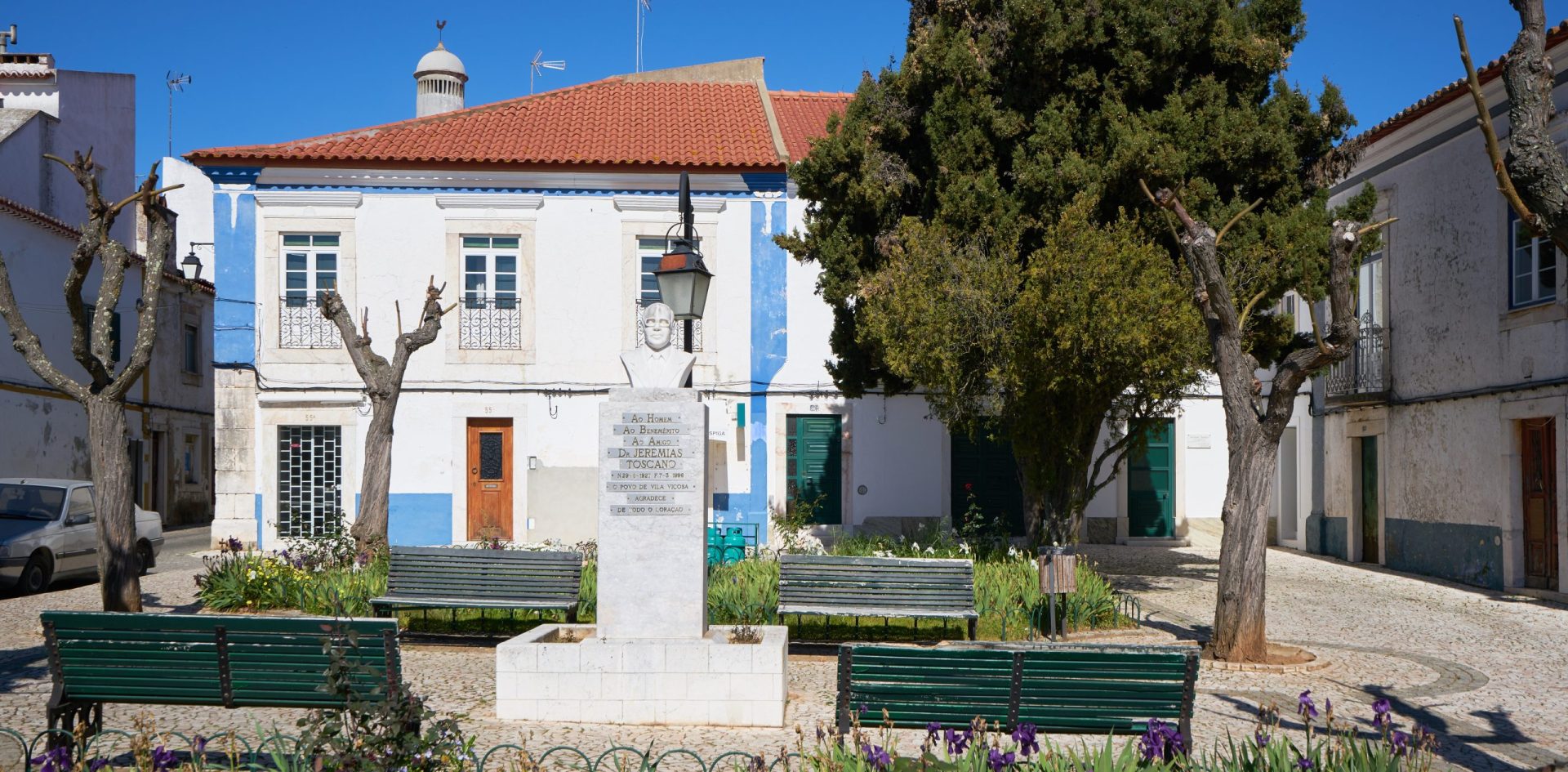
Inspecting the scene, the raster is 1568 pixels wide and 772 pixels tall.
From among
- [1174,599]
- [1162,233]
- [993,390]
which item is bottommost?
[1174,599]

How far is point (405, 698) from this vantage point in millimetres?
4660

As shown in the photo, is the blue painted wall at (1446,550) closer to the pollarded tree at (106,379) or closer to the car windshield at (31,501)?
the pollarded tree at (106,379)

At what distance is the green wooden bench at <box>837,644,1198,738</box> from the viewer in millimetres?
5863

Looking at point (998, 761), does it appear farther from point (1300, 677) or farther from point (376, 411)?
point (376, 411)

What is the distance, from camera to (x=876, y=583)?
10.2 m

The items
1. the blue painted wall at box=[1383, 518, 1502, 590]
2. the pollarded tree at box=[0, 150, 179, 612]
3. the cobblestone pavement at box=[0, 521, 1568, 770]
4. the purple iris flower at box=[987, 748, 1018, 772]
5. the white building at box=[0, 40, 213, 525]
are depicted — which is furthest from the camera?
the white building at box=[0, 40, 213, 525]

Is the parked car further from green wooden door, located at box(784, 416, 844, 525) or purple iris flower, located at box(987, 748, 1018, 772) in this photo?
purple iris flower, located at box(987, 748, 1018, 772)

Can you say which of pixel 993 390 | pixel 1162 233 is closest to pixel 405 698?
pixel 993 390

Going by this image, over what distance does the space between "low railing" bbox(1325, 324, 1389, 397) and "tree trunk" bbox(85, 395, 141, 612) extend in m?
14.7

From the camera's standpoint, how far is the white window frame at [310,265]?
62.0 feet

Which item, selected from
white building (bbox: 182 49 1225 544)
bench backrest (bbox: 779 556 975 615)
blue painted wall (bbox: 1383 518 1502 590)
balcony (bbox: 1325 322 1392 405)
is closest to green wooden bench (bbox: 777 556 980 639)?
bench backrest (bbox: 779 556 975 615)

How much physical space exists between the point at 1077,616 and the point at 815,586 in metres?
2.27

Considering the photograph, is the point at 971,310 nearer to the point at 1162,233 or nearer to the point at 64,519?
the point at 1162,233

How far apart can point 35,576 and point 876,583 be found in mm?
9638
